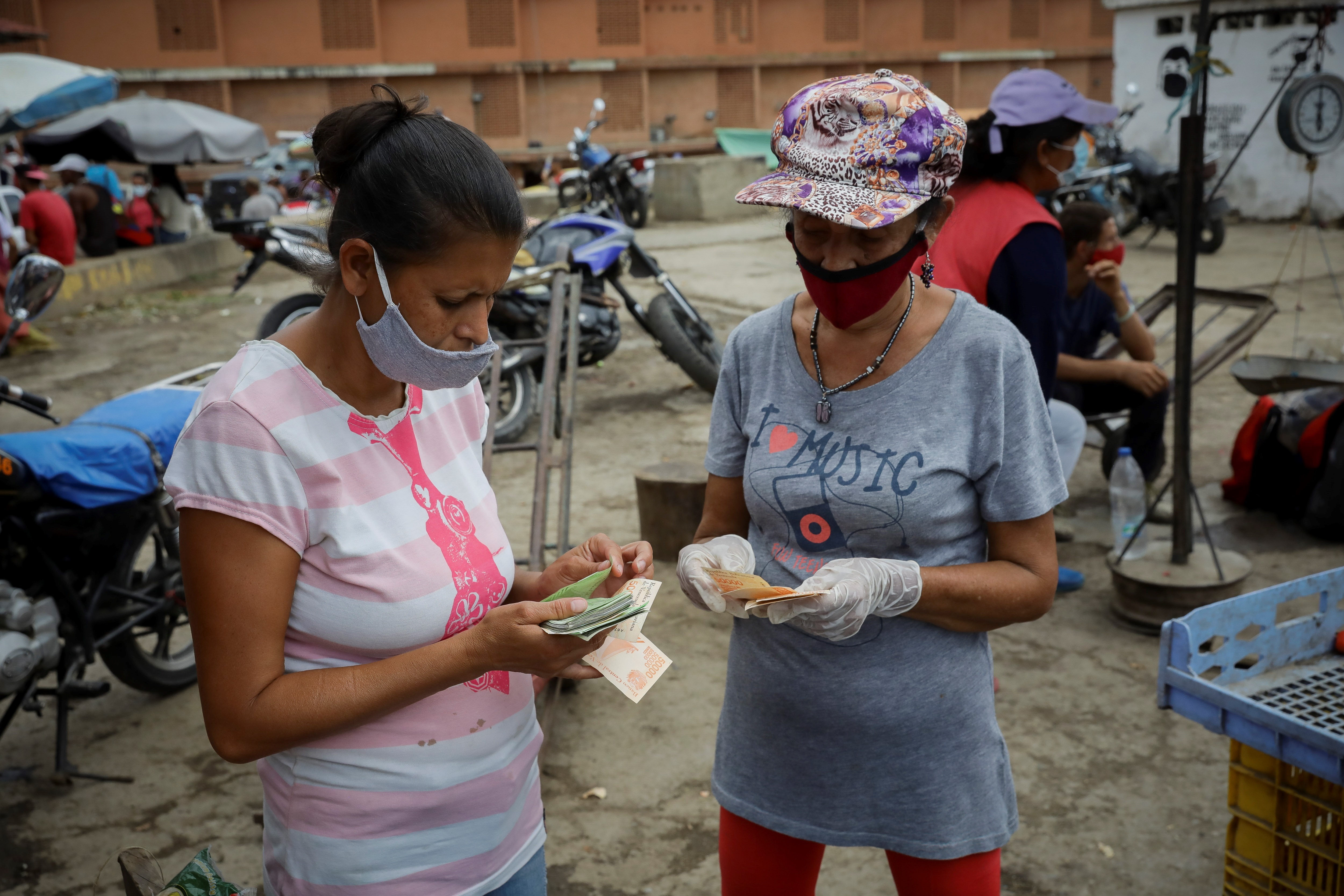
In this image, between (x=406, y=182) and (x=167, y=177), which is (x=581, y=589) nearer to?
(x=406, y=182)

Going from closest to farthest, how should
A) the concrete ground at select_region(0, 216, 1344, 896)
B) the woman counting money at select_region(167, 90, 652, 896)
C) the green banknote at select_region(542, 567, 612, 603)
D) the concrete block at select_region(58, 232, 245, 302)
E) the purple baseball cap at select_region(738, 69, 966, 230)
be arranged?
the woman counting money at select_region(167, 90, 652, 896), the green banknote at select_region(542, 567, 612, 603), the purple baseball cap at select_region(738, 69, 966, 230), the concrete ground at select_region(0, 216, 1344, 896), the concrete block at select_region(58, 232, 245, 302)

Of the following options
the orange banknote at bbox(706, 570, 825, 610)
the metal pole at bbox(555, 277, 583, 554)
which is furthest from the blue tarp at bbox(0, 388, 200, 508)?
the orange banknote at bbox(706, 570, 825, 610)

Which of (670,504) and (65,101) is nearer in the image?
(670,504)

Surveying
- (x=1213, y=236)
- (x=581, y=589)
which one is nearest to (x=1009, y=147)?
(x=581, y=589)

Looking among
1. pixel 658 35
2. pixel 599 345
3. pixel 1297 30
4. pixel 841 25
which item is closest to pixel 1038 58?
pixel 841 25

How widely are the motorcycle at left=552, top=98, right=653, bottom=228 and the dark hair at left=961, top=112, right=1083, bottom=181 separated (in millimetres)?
4765

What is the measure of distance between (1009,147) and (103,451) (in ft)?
10.0

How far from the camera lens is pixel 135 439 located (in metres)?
3.42

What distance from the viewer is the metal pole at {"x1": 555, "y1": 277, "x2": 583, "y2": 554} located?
13.8ft

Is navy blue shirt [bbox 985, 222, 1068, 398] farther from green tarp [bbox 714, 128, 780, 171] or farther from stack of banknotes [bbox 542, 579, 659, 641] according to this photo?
green tarp [bbox 714, 128, 780, 171]

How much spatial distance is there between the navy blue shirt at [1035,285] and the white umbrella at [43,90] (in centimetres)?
1012

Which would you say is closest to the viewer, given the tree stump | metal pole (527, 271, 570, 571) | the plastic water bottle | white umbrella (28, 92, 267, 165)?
metal pole (527, 271, 570, 571)

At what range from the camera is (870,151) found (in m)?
1.64

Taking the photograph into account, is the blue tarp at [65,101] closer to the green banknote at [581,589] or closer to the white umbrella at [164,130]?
the white umbrella at [164,130]
